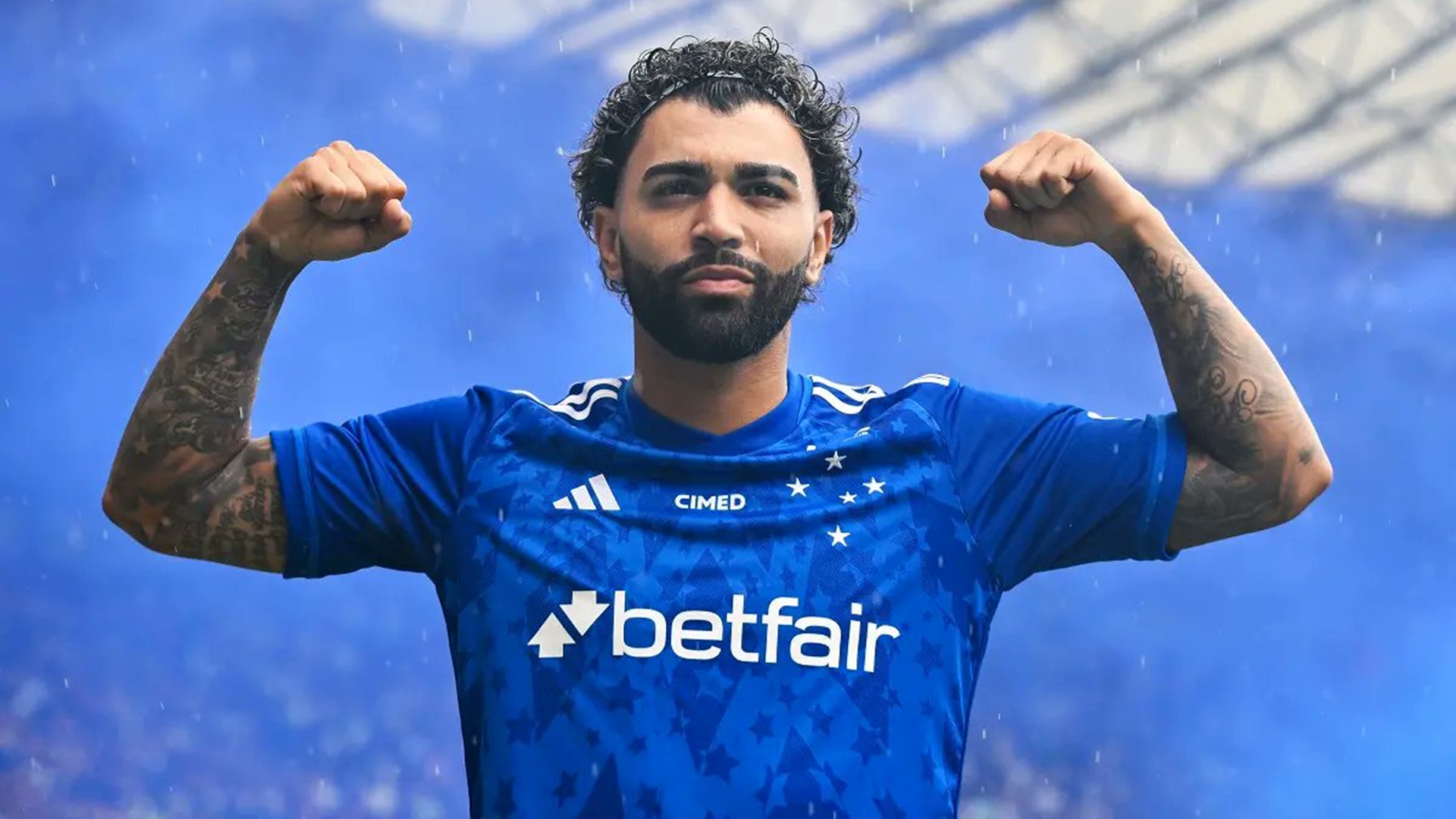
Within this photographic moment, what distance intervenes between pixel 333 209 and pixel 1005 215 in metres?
1.10

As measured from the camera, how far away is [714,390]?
3.26 meters

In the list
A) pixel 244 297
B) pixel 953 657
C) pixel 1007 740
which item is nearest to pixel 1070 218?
pixel 953 657

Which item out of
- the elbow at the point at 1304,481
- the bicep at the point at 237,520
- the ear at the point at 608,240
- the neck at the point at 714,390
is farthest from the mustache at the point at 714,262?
the elbow at the point at 1304,481

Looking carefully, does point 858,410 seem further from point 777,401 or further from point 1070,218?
point 1070,218

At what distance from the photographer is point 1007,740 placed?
7922 millimetres

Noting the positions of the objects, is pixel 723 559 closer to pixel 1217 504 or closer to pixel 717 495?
pixel 717 495

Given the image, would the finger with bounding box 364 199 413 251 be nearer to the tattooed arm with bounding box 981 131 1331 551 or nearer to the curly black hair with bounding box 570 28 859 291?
the curly black hair with bounding box 570 28 859 291

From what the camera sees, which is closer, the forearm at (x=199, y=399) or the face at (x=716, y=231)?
the forearm at (x=199, y=399)

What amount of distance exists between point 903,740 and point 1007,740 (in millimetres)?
5176

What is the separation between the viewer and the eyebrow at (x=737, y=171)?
10.6 ft

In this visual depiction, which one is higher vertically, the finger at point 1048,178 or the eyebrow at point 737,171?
the eyebrow at point 737,171

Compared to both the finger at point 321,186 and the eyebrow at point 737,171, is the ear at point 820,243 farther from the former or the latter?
the finger at point 321,186

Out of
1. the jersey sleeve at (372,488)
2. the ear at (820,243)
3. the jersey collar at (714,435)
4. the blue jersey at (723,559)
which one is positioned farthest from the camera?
the ear at (820,243)

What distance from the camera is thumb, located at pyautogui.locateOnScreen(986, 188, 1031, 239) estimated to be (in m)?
3.05
